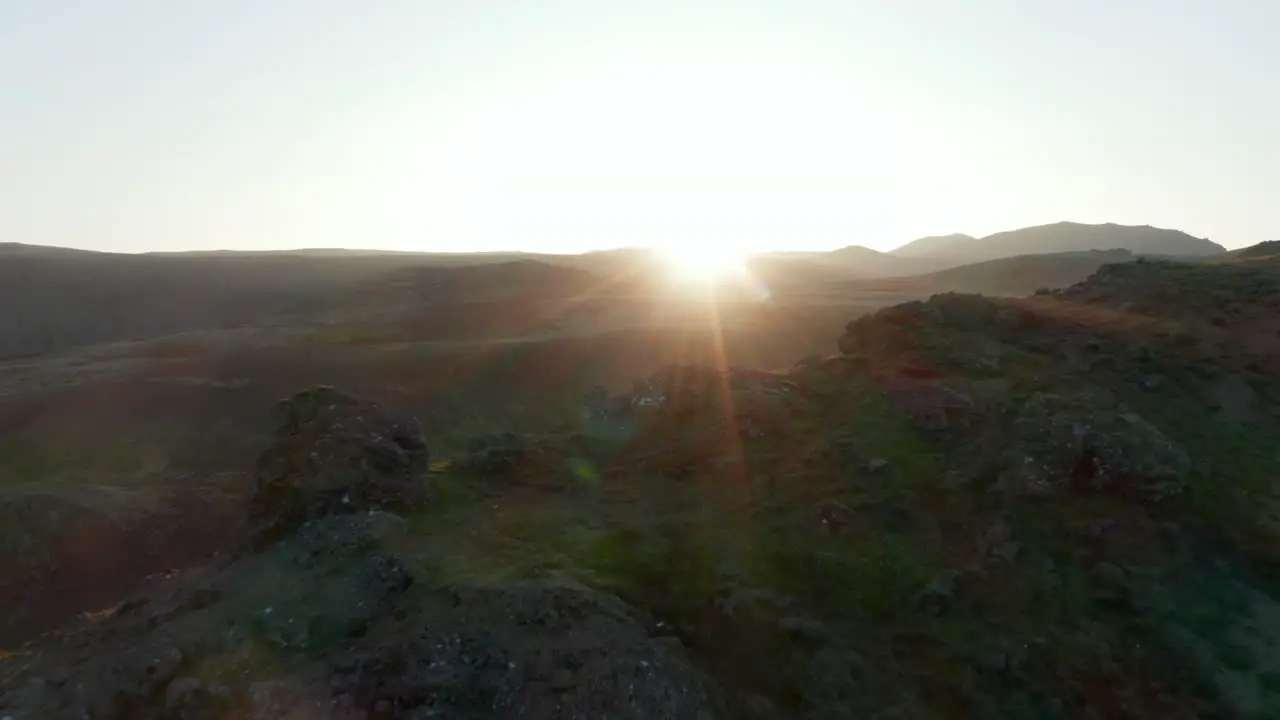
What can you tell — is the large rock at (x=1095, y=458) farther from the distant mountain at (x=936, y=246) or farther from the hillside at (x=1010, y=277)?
the distant mountain at (x=936, y=246)

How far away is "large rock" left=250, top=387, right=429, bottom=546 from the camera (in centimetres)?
1242

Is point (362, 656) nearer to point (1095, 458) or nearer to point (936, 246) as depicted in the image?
point (1095, 458)

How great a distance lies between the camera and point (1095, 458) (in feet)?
42.4

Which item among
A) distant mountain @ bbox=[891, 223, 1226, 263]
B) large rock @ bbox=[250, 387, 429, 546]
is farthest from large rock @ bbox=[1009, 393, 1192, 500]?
distant mountain @ bbox=[891, 223, 1226, 263]

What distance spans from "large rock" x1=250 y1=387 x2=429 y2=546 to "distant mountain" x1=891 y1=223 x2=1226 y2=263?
107 metres

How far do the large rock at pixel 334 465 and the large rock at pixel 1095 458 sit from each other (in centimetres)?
838

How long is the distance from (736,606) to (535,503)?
3.79 meters

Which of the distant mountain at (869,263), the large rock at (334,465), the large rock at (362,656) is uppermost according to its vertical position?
the large rock at (334,465)

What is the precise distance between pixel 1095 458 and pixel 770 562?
16.1 feet

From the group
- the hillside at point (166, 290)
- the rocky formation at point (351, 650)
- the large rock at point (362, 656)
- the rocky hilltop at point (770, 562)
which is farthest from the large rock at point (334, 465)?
the hillside at point (166, 290)

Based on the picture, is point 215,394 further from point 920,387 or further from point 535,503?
point 920,387

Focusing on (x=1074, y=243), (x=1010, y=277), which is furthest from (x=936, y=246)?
(x=1010, y=277)

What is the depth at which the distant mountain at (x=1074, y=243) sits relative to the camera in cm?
11056

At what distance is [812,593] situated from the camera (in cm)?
1110
